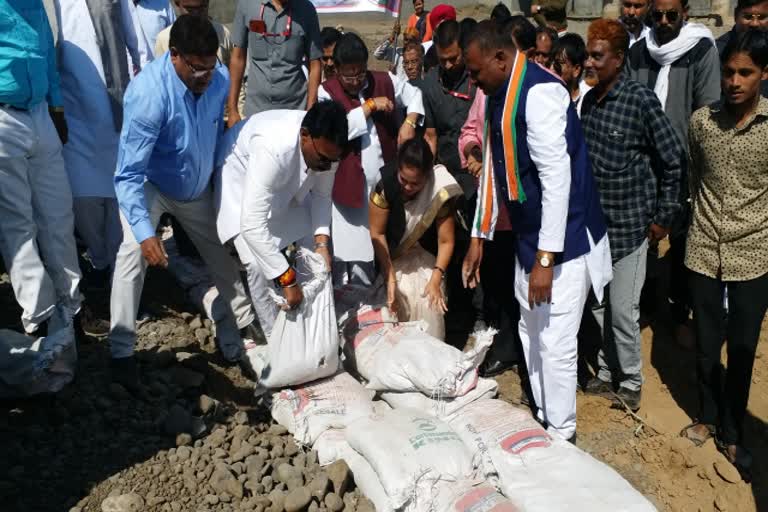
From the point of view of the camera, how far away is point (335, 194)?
13.8ft

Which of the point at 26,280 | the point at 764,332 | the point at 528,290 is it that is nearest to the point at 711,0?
the point at 764,332

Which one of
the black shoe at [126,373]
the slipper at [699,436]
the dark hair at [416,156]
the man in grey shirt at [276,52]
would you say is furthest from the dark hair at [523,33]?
the black shoe at [126,373]

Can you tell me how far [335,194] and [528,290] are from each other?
1363 mm

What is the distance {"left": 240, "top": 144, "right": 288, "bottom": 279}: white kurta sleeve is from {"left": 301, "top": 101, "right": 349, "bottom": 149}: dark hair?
24 centimetres

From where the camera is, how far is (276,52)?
194 inches

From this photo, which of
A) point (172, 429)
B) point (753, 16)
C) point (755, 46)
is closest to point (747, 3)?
point (753, 16)

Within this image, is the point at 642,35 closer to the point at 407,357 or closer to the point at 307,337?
the point at 407,357

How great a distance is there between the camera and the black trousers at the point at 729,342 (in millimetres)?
3381

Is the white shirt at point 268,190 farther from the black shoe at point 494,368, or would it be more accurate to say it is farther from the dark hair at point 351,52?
the black shoe at point 494,368

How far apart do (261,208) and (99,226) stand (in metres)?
1.39

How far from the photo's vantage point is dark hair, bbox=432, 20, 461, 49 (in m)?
4.21

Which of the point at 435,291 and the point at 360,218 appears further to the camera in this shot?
the point at 360,218

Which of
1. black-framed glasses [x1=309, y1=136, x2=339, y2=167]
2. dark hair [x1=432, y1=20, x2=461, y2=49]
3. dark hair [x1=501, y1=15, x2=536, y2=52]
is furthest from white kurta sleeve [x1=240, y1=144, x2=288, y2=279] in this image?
dark hair [x1=501, y1=15, x2=536, y2=52]

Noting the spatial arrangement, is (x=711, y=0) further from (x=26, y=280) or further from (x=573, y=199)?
(x=26, y=280)
